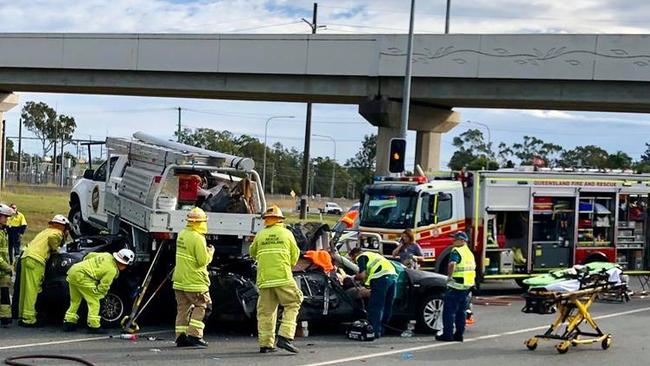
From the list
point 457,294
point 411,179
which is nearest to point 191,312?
point 457,294

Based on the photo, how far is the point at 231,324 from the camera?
12.0 m

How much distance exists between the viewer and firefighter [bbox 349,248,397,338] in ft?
37.2

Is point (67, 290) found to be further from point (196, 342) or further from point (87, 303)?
point (196, 342)

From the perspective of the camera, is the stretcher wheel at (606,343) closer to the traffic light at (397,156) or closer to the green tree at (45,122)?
the traffic light at (397,156)

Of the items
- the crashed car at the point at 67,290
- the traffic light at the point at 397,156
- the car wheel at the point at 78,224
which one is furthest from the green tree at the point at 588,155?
the crashed car at the point at 67,290

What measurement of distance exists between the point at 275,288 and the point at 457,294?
2.67 metres

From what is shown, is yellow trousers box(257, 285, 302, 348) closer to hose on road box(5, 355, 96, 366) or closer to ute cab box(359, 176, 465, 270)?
hose on road box(5, 355, 96, 366)

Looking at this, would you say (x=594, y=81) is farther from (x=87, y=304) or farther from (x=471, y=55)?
(x=87, y=304)

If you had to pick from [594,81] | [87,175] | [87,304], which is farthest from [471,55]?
[87,304]

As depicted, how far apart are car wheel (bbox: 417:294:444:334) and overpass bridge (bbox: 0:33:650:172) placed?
700 inches

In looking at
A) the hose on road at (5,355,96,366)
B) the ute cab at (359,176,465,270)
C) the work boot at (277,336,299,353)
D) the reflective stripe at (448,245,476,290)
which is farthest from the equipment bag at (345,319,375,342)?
the ute cab at (359,176,465,270)

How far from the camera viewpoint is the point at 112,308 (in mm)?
11516

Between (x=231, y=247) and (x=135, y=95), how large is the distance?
2477 cm

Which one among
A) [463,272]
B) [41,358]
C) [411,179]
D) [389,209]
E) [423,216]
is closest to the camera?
[41,358]
